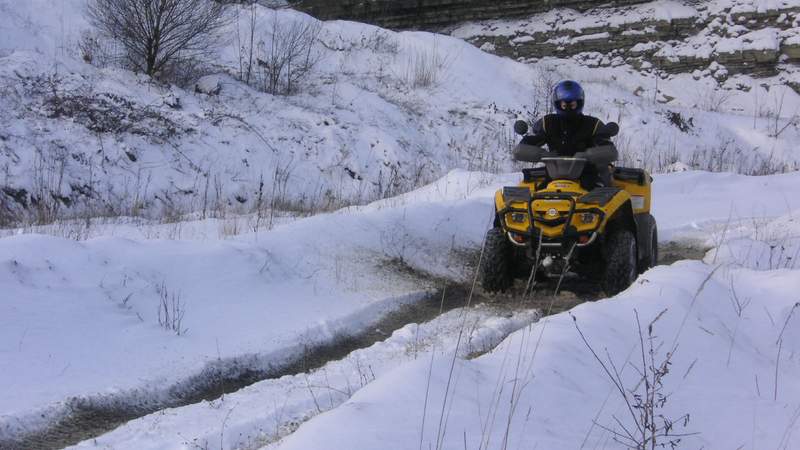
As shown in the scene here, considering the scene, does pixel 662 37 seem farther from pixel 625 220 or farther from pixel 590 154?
pixel 590 154

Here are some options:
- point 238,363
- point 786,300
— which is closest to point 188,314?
point 238,363

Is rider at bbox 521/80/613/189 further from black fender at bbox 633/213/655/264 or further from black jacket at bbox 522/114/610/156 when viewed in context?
black fender at bbox 633/213/655/264

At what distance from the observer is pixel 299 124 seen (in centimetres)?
1505

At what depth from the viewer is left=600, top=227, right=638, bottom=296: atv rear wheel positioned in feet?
20.7

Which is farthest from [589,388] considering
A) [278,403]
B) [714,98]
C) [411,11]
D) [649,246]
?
[411,11]

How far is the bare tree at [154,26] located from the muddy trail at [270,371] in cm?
984

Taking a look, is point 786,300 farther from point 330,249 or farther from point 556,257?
point 330,249

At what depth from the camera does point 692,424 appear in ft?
10.4

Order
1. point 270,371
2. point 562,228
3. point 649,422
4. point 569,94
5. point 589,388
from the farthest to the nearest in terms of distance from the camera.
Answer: point 569,94, point 562,228, point 270,371, point 589,388, point 649,422

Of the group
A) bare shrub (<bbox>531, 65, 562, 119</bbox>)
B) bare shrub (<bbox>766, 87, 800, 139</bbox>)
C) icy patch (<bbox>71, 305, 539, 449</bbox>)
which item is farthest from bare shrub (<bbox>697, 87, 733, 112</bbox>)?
icy patch (<bbox>71, 305, 539, 449</bbox>)

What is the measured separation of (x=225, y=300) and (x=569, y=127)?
3.48m

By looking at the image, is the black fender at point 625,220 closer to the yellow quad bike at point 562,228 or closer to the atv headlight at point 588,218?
the yellow quad bike at point 562,228

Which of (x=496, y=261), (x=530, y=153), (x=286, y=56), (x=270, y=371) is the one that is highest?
(x=286, y=56)

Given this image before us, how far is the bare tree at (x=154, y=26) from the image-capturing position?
1440cm
